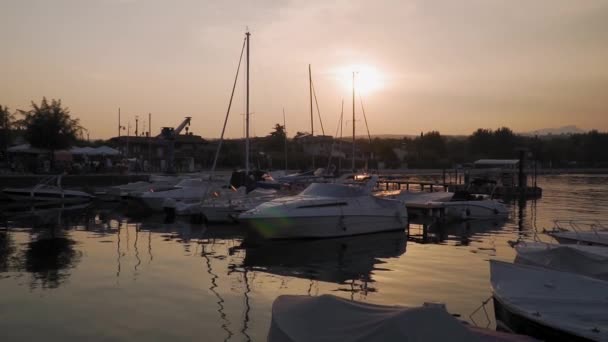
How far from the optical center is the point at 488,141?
13450 centimetres

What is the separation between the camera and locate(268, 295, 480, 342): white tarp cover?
23.3 feet

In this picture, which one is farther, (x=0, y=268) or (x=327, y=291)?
(x=0, y=268)

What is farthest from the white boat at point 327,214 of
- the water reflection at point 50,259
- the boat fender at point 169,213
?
the boat fender at point 169,213

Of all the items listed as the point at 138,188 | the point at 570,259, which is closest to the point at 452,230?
the point at 570,259

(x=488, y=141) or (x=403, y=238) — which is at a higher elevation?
(x=488, y=141)

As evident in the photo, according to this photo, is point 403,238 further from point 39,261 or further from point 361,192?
point 39,261

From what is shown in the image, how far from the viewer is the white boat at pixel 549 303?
8.66 meters

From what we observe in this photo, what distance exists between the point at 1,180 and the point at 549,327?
4357 centimetres

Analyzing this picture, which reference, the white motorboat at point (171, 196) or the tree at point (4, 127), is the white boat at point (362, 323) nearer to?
the white motorboat at point (171, 196)

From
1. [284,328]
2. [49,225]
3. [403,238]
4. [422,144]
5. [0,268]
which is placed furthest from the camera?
[422,144]

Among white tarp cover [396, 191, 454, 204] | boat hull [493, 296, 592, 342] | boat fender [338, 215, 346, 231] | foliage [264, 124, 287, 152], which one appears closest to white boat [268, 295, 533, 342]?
boat hull [493, 296, 592, 342]

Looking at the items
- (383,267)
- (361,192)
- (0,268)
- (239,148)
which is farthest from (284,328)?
(239,148)

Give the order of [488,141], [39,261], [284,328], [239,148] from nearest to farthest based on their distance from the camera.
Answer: [284,328], [39,261], [239,148], [488,141]

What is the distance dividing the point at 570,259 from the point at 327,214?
10.8 metres
